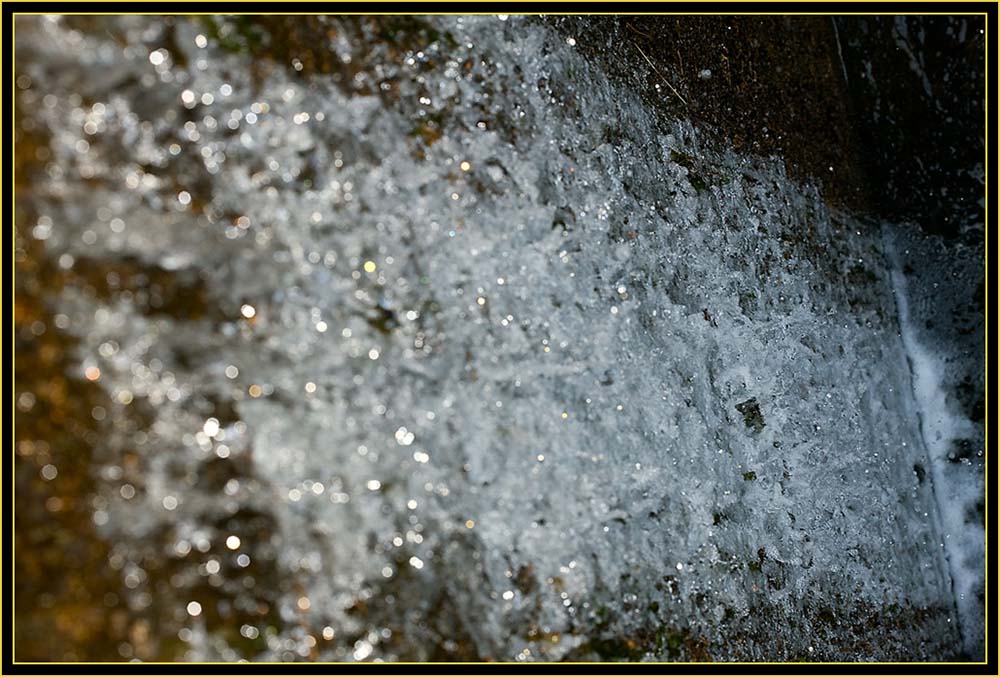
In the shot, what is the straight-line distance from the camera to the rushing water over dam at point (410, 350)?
102 centimetres

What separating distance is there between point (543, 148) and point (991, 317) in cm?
135

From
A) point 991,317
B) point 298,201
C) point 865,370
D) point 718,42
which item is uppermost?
point 718,42

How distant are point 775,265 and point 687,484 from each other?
59 cm

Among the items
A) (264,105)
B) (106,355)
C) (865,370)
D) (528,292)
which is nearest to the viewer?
(106,355)

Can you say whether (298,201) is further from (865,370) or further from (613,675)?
(865,370)

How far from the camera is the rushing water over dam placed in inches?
40.2

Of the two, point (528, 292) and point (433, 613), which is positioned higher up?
point (528, 292)

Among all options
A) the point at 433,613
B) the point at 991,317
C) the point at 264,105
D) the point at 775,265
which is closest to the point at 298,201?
the point at 264,105

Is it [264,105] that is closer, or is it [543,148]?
[264,105]

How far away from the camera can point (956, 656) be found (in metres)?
2.12

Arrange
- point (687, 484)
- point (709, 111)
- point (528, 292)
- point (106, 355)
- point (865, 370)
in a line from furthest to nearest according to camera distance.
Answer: point (865, 370) < point (709, 111) < point (687, 484) < point (528, 292) < point (106, 355)

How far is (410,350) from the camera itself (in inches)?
47.5

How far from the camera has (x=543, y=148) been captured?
140 cm

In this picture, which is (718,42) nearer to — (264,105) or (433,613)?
(264,105)
